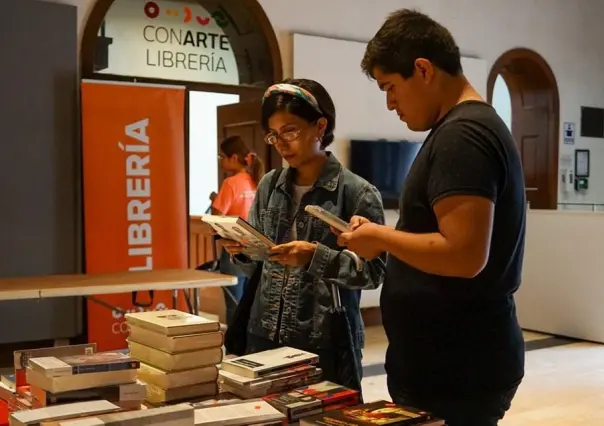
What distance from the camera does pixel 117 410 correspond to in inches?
55.9

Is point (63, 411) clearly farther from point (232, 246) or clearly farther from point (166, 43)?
point (166, 43)

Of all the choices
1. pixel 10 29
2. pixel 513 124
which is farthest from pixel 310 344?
pixel 513 124

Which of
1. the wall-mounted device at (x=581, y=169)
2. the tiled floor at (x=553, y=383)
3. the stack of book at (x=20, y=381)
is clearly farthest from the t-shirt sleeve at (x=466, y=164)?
the wall-mounted device at (x=581, y=169)

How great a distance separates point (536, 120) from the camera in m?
8.00

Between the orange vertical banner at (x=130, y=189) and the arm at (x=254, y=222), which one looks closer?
the arm at (x=254, y=222)

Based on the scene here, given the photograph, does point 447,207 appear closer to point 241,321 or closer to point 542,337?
point 241,321

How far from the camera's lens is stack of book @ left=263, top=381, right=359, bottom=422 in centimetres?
149

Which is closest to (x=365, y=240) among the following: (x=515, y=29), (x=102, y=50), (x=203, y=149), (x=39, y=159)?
(x=39, y=159)

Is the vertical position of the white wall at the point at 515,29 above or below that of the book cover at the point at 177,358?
above

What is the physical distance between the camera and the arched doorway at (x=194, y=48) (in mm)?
5238

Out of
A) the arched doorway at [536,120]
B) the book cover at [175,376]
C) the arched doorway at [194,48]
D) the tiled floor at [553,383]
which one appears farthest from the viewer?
the arched doorway at [536,120]

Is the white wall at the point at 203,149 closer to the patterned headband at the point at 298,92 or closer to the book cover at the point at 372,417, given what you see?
the patterned headband at the point at 298,92

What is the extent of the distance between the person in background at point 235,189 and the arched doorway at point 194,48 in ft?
1.10

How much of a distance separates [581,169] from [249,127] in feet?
13.4
